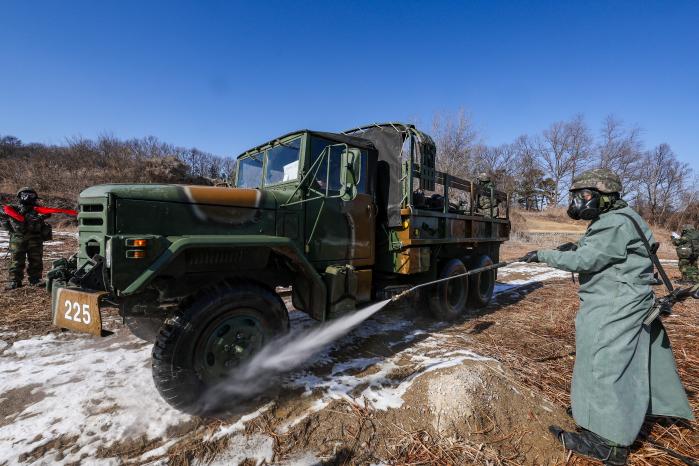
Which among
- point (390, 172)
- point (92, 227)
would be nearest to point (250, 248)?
point (92, 227)

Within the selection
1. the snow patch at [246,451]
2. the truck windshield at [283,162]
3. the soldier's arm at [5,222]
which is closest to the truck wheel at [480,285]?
the truck windshield at [283,162]

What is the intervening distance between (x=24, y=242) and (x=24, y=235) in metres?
0.16

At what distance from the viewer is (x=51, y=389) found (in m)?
3.02

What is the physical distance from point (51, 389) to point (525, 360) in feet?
15.2

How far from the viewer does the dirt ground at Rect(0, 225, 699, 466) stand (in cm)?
234

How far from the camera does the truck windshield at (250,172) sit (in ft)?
14.3

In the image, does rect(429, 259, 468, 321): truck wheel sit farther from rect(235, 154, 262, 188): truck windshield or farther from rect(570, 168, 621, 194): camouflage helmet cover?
rect(235, 154, 262, 188): truck windshield

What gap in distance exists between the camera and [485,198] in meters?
7.35

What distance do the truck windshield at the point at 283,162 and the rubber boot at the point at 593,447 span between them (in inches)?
129

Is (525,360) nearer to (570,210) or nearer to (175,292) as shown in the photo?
(570,210)

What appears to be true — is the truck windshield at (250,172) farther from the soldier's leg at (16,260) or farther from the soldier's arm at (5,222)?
the soldier's arm at (5,222)

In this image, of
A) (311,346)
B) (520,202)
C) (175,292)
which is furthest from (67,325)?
(520,202)

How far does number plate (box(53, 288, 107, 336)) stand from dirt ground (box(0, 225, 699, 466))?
0.75 metres

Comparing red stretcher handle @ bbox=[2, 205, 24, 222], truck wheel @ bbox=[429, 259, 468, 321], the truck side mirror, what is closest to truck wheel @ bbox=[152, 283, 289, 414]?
the truck side mirror
